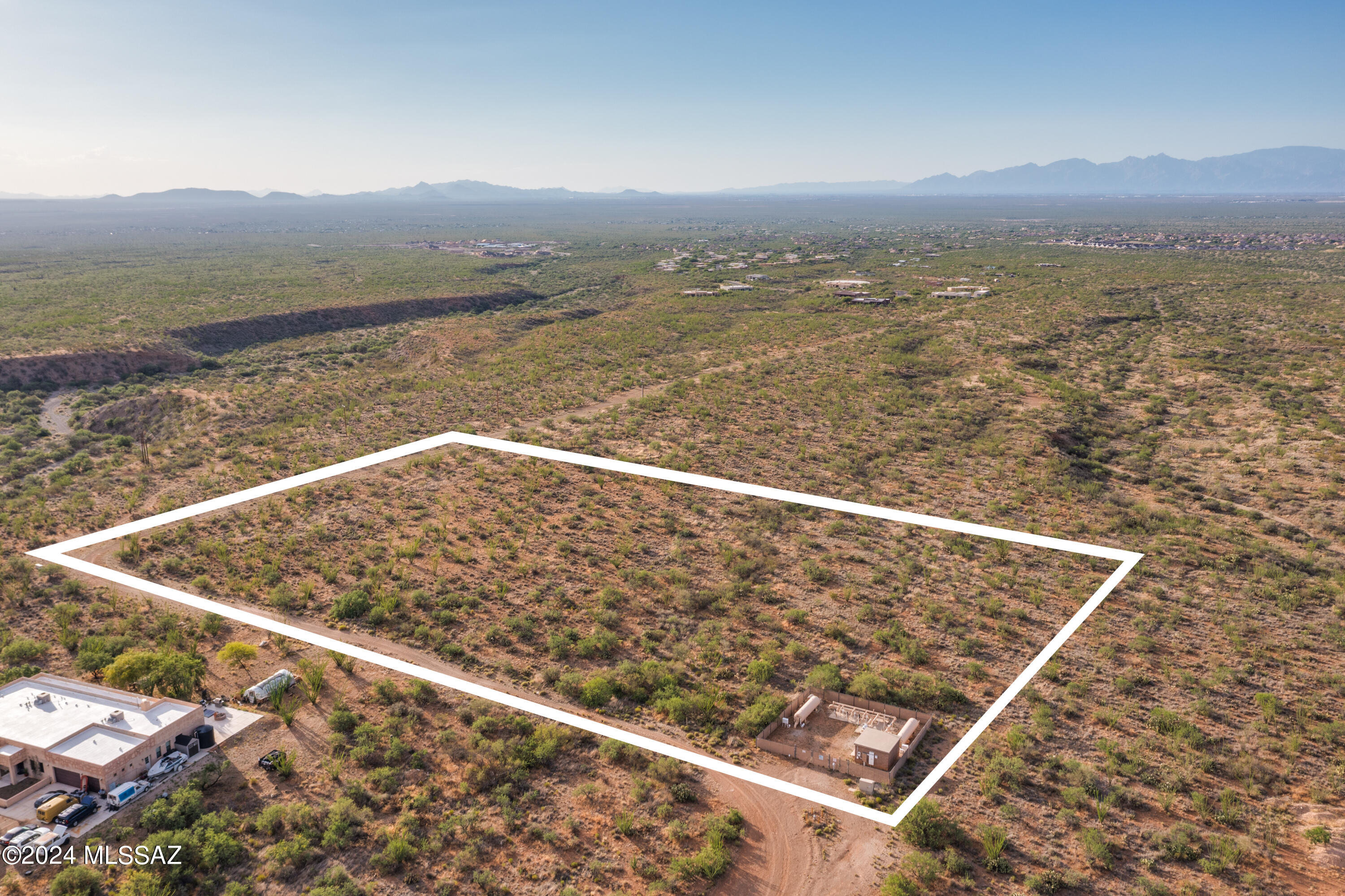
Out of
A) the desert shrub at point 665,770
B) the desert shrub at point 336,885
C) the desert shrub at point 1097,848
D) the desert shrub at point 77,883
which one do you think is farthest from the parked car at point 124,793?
the desert shrub at point 1097,848

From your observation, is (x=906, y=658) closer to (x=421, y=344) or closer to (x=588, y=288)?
(x=421, y=344)

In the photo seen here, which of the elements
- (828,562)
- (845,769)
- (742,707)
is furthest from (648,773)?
(828,562)

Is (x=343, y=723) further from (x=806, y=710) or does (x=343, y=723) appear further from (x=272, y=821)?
(x=806, y=710)

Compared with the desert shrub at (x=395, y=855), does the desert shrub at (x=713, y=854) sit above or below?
below

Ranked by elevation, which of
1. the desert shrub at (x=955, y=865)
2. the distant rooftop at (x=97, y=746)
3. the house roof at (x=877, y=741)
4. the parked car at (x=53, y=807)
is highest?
the distant rooftop at (x=97, y=746)

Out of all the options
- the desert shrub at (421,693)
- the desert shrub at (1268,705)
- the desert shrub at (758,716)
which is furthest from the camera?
the desert shrub at (421,693)

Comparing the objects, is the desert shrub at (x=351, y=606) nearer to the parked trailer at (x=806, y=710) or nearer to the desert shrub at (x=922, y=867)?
the parked trailer at (x=806, y=710)
